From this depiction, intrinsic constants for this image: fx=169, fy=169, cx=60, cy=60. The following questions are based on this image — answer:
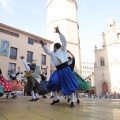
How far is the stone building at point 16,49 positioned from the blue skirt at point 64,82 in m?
15.9

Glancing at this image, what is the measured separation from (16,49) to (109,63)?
20298mm

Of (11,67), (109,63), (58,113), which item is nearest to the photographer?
(58,113)

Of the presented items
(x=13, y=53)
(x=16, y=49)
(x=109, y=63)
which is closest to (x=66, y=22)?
(x=16, y=49)

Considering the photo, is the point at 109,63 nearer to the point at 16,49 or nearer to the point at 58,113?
the point at 16,49

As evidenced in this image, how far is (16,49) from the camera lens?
877 inches

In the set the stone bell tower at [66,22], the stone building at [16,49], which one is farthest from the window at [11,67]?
the stone bell tower at [66,22]

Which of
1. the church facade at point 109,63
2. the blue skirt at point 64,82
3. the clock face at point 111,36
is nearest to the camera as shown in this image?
the blue skirt at point 64,82

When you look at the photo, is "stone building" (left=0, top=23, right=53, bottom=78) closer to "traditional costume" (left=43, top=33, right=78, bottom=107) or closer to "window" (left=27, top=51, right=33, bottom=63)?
"window" (left=27, top=51, right=33, bottom=63)

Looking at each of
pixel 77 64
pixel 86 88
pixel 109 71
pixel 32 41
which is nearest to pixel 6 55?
pixel 32 41

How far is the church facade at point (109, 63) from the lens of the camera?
109ft

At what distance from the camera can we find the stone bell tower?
2975 cm

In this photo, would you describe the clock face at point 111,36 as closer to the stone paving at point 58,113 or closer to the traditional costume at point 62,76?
the traditional costume at point 62,76

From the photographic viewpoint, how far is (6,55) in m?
20.8

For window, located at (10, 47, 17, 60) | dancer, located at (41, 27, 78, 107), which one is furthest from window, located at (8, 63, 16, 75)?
dancer, located at (41, 27, 78, 107)
